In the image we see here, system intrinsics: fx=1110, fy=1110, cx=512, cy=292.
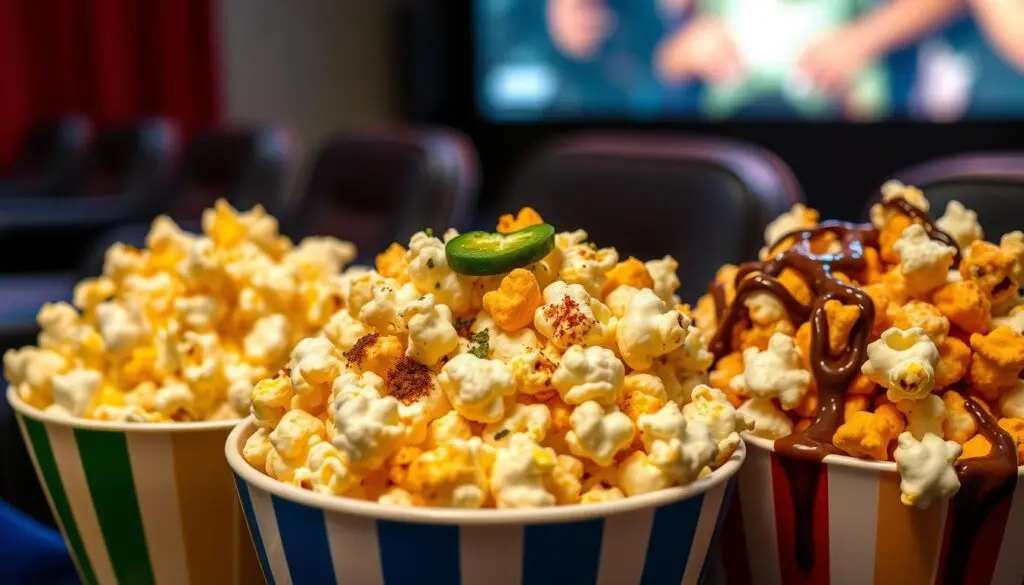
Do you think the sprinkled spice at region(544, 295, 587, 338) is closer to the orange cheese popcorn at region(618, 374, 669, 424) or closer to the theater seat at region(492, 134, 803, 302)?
the orange cheese popcorn at region(618, 374, 669, 424)

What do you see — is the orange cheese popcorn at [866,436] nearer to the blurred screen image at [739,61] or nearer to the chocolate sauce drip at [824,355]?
the chocolate sauce drip at [824,355]

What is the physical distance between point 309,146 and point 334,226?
4.10 m

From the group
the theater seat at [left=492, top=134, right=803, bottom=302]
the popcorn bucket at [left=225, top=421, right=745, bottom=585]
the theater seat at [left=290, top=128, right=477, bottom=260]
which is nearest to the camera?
the popcorn bucket at [left=225, top=421, right=745, bottom=585]

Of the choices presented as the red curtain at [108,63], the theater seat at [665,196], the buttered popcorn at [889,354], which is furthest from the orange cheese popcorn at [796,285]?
the red curtain at [108,63]

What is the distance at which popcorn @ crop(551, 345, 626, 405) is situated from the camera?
0.50 metres

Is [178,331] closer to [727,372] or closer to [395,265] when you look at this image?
[395,265]

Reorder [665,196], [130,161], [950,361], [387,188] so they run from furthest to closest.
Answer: [130,161]
[387,188]
[665,196]
[950,361]

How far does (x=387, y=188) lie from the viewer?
196cm

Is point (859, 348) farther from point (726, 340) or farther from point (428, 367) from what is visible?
point (428, 367)

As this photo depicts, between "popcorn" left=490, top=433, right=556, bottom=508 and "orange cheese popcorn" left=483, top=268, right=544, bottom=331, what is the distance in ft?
0.26

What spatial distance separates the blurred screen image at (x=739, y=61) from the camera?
4.16 m

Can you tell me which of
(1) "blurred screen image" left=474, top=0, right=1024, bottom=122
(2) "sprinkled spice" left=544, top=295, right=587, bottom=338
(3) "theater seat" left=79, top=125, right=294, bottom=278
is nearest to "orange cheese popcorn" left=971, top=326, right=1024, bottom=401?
(2) "sprinkled spice" left=544, top=295, right=587, bottom=338

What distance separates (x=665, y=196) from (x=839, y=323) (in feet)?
2.26

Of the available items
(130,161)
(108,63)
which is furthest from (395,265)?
(108,63)
